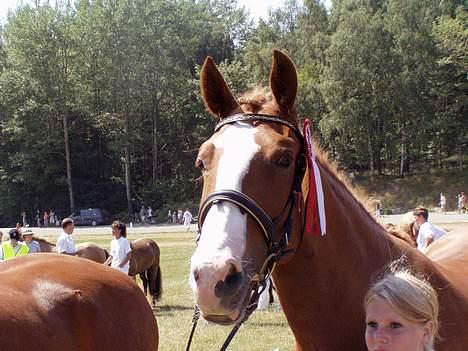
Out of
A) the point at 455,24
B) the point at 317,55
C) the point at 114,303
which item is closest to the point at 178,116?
the point at 317,55

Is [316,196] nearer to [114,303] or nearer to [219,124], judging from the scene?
[219,124]

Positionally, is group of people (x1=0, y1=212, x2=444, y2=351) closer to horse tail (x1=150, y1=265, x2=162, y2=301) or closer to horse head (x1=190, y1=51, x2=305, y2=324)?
horse head (x1=190, y1=51, x2=305, y2=324)

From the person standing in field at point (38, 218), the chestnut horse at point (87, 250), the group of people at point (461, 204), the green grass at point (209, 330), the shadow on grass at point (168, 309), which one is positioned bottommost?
the person standing in field at point (38, 218)

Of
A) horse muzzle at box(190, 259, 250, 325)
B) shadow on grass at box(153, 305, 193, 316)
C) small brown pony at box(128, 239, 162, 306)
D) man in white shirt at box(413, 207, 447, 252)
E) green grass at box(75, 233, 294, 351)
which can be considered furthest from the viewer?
small brown pony at box(128, 239, 162, 306)

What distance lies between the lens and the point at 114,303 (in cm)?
423

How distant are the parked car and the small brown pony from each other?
3215 cm

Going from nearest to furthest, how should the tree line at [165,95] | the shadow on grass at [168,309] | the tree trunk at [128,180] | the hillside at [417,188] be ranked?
the shadow on grass at [168,309]
the hillside at [417,188]
the tree line at [165,95]
the tree trunk at [128,180]

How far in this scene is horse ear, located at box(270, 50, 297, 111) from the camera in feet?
8.38

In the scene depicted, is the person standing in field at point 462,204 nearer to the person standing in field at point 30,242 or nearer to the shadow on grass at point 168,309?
the shadow on grass at point 168,309

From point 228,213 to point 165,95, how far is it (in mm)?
48459

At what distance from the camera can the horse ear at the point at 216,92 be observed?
2.68m

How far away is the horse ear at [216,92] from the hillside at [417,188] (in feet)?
123

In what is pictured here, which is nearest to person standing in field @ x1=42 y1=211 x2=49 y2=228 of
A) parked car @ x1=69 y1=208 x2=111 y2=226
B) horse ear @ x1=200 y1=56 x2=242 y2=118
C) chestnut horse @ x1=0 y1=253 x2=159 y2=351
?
parked car @ x1=69 y1=208 x2=111 y2=226

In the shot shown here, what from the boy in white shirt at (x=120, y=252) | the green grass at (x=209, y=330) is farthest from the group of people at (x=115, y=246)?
the green grass at (x=209, y=330)
